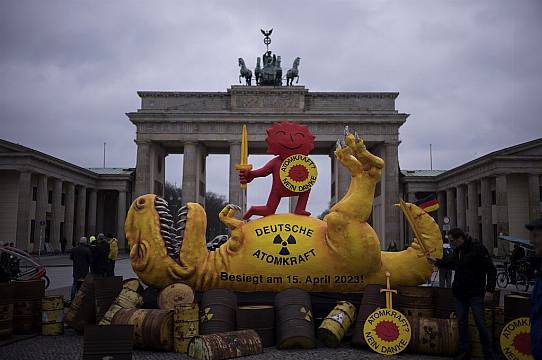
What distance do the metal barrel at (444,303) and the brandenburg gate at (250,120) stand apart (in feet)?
123

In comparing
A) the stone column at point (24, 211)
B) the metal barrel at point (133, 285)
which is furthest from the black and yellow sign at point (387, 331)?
the stone column at point (24, 211)

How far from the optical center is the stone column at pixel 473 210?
44.3 m

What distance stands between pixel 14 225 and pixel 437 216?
139 feet

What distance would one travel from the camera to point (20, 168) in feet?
125

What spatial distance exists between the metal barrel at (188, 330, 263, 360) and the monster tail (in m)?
2.07

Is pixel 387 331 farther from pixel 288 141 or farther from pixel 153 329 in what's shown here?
pixel 288 141

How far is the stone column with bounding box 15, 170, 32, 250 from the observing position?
37562 mm

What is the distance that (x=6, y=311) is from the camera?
25.6 ft

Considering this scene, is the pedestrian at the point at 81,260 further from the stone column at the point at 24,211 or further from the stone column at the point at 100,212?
the stone column at the point at 100,212

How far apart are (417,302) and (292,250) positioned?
78.4 inches

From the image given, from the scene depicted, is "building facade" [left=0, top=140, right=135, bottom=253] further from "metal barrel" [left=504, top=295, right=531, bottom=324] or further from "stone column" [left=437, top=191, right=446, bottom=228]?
"metal barrel" [left=504, top=295, right=531, bottom=324]

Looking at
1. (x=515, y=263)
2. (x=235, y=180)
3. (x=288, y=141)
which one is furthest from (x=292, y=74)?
(x=288, y=141)

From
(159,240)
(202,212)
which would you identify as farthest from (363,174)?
(159,240)

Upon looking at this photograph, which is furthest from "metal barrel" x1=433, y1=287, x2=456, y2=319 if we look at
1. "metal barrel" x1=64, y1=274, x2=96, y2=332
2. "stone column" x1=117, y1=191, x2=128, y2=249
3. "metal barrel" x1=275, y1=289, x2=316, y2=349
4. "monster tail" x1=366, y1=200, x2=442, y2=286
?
"stone column" x1=117, y1=191, x2=128, y2=249
